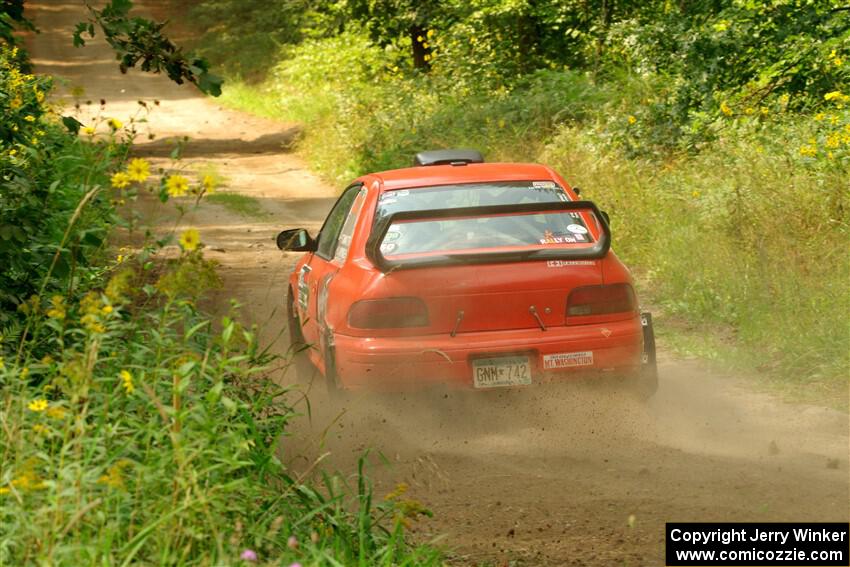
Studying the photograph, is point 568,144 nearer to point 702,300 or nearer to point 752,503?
point 702,300

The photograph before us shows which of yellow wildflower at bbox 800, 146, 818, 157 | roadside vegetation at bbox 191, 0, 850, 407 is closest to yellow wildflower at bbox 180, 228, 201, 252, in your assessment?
roadside vegetation at bbox 191, 0, 850, 407

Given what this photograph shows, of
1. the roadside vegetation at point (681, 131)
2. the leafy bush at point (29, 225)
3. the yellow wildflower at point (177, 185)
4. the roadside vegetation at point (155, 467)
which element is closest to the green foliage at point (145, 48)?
the leafy bush at point (29, 225)

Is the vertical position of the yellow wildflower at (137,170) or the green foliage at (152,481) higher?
the yellow wildflower at (137,170)

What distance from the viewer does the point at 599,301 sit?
25.5ft

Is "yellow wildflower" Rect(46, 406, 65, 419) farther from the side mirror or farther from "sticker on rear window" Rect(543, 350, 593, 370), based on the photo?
the side mirror

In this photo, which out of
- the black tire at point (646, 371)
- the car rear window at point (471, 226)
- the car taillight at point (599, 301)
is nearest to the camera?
the car taillight at point (599, 301)

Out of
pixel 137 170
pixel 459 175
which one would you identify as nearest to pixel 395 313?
pixel 459 175

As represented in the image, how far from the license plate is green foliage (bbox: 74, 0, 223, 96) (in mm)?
2153

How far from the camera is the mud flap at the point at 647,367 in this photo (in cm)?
785

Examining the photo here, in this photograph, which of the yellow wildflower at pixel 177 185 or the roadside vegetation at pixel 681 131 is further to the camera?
the roadside vegetation at pixel 681 131

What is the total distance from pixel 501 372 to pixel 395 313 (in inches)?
27.7

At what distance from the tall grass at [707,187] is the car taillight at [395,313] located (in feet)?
9.37

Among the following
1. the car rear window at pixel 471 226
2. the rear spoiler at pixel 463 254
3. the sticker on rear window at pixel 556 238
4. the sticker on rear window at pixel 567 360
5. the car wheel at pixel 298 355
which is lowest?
the car wheel at pixel 298 355

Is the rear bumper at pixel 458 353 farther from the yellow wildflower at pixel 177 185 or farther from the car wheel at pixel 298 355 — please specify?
the yellow wildflower at pixel 177 185
